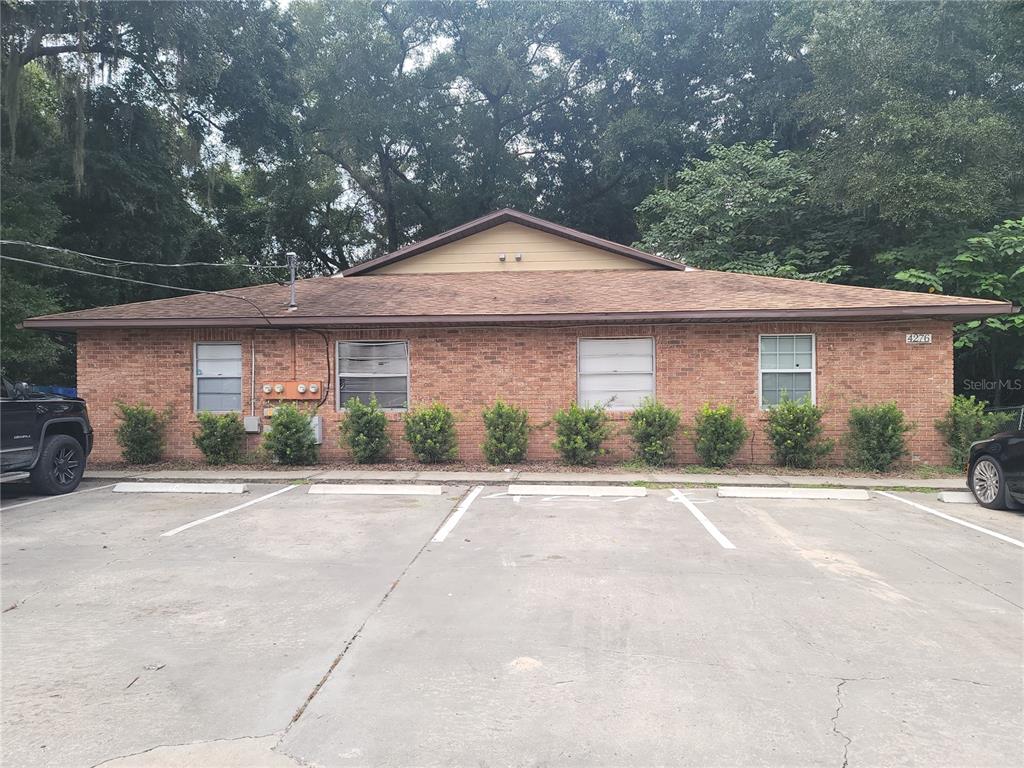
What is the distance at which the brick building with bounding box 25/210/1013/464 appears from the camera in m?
11.6

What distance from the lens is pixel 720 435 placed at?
11.2 metres

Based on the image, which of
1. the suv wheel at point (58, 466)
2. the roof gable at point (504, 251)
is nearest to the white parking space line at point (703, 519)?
the roof gable at point (504, 251)

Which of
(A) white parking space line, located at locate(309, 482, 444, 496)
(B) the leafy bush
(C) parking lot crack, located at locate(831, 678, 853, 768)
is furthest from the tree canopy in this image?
(C) parking lot crack, located at locate(831, 678, 853, 768)

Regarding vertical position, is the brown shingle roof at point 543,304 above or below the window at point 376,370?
above

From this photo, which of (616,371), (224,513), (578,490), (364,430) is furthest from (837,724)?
(364,430)

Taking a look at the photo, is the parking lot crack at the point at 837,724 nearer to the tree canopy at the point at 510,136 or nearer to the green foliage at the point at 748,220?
the tree canopy at the point at 510,136

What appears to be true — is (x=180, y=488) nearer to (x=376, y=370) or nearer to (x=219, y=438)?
(x=219, y=438)

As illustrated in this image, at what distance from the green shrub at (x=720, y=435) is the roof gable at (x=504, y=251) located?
5.66 m

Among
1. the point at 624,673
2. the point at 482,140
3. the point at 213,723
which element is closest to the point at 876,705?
the point at 624,673

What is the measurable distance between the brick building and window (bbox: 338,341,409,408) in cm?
2

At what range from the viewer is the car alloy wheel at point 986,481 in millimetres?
A: 8164

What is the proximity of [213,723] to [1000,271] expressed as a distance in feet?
59.9

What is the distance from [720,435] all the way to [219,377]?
9615 millimetres

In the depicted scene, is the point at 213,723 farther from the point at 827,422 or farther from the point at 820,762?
the point at 827,422
